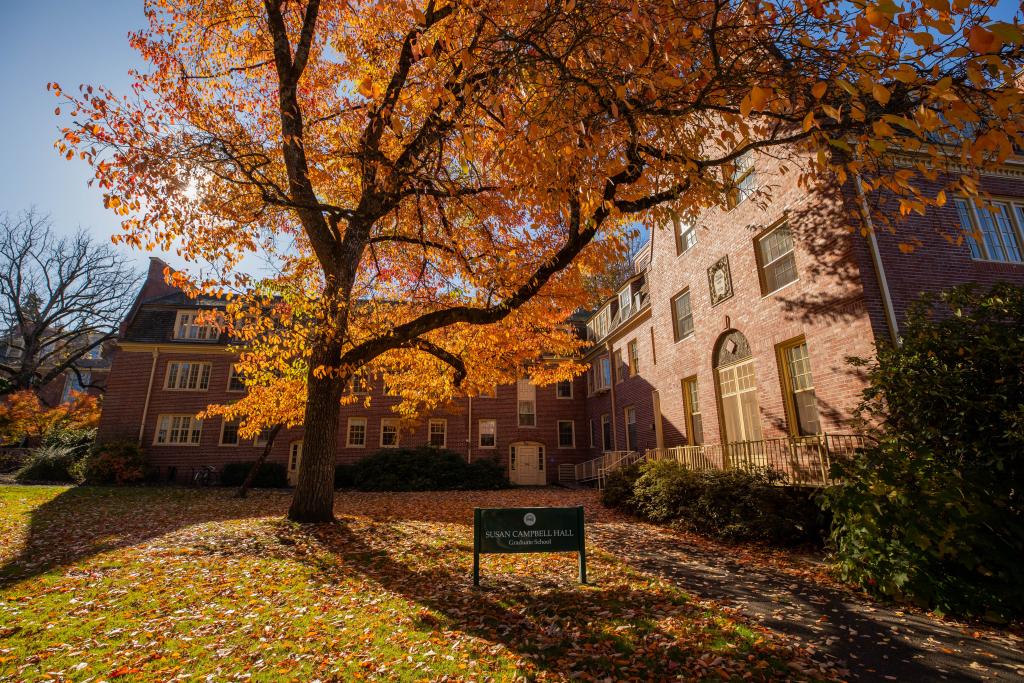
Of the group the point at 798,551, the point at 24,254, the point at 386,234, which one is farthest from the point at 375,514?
the point at 24,254

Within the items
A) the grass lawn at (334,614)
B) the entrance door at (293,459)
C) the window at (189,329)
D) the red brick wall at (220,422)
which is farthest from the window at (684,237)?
the window at (189,329)

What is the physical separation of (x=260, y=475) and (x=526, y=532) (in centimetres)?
2228

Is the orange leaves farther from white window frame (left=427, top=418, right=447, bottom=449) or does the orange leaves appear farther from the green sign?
white window frame (left=427, top=418, right=447, bottom=449)

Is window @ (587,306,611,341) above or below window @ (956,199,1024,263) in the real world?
above

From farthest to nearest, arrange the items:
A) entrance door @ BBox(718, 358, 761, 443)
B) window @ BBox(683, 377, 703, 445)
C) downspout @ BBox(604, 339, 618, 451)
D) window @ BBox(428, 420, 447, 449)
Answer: window @ BBox(428, 420, 447, 449), downspout @ BBox(604, 339, 618, 451), window @ BBox(683, 377, 703, 445), entrance door @ BBox(718, 358, 761, 443)

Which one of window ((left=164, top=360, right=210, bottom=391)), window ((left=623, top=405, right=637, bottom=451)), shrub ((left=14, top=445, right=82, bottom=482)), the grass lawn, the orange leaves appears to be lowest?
the grass lawn

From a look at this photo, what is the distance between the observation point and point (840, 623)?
566 centimetres

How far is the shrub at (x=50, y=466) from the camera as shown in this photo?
2257 cm

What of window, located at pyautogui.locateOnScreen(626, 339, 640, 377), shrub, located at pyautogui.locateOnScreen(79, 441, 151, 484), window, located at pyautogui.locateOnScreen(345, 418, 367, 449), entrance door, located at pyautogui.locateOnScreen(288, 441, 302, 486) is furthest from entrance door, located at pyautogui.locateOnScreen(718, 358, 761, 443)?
shrub, located at pyautogui.locateOnScreen(79, 441, 151, 484)

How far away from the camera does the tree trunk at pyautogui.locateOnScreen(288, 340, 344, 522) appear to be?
10344 millimetres

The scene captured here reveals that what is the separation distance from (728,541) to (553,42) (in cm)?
974

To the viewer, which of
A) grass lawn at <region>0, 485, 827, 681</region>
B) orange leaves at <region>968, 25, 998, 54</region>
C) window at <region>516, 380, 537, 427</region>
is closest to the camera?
orange leaves at <region>968, 25, 998, 54</region>

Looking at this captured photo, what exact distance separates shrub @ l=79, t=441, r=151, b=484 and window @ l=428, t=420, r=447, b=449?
1438 centimetres

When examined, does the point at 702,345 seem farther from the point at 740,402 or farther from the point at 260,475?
the point at 260,475
